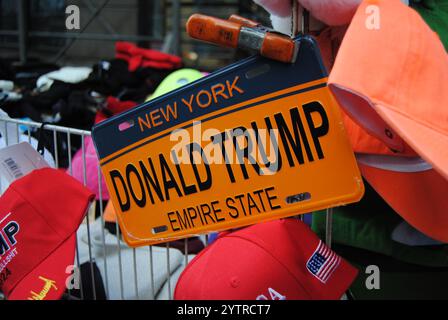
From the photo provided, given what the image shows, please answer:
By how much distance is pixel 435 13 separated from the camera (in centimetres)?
87

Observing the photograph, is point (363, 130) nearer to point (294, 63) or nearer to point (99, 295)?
point (294, 63)

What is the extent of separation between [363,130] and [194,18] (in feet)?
0.99

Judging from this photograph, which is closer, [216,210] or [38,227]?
[216,210]

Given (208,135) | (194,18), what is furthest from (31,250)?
(194,18)

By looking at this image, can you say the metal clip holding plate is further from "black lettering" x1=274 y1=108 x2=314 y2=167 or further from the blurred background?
the blurred background

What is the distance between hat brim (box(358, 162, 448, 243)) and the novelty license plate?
0.19 ft

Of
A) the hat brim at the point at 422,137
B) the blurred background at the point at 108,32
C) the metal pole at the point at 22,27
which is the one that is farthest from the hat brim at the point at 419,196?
the metal pole at the point at 22,27

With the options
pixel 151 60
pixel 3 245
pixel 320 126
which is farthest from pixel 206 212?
pixel 151 60

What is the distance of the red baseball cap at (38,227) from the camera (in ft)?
3.27

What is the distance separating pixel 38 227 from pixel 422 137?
0.79 m

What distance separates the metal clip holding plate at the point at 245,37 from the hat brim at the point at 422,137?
160 millimetres

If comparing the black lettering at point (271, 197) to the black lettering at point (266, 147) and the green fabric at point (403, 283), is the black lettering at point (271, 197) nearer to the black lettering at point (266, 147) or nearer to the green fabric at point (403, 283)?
the black lettering at point (266, 147)

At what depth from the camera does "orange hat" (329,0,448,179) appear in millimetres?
603

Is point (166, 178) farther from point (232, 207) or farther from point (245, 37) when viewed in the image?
point (245, 37)
